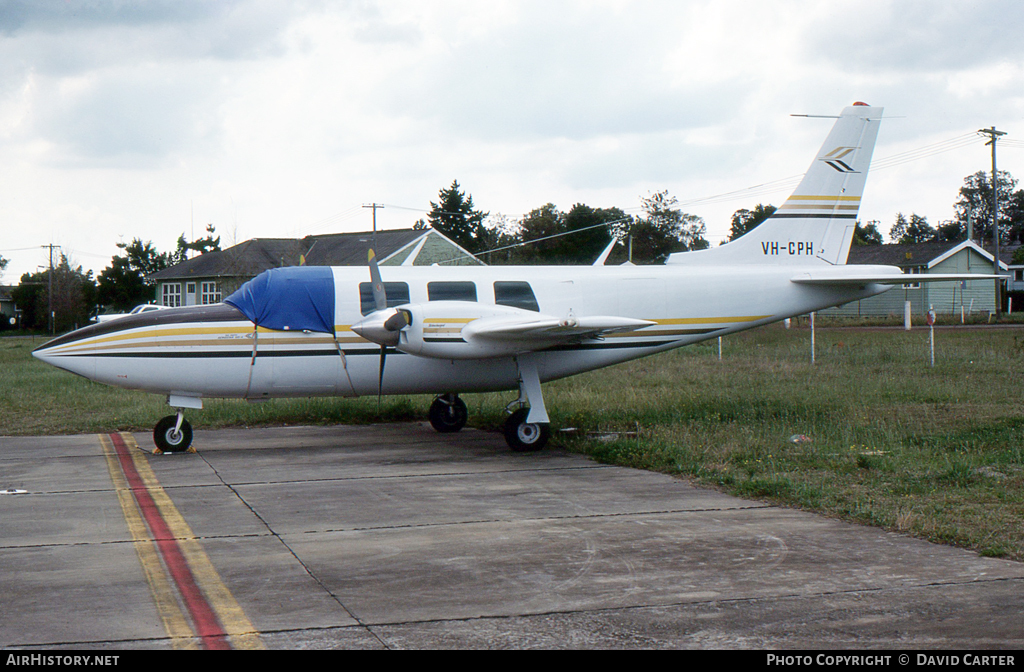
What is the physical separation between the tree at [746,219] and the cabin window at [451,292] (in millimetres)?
70927

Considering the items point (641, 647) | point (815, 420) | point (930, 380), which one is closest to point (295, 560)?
point (641, 647)

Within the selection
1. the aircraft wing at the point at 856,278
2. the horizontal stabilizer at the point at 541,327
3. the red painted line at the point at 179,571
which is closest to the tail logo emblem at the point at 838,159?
the aircraft wing at the point at 856,278

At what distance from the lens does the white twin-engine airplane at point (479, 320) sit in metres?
12.7

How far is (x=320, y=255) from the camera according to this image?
56531 millimetres

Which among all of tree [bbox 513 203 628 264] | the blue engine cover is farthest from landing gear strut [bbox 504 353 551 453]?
tree [bbox 513 203 628 264]

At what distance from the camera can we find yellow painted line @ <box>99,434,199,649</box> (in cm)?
530

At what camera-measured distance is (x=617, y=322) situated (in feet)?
41.7

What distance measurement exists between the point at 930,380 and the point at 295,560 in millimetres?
17390

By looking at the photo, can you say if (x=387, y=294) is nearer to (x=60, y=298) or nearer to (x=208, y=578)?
(x=208, y=578)

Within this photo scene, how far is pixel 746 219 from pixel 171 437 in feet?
274

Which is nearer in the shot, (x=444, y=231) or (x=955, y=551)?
(x=955, y=551)

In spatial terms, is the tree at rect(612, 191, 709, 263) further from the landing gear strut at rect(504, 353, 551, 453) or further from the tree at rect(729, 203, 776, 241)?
the landing gear strut at rect(504, 353, 551, 453)

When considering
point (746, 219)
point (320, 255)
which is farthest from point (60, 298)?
point (746, 219)

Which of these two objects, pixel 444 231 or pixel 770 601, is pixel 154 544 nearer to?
pixel 770 601
